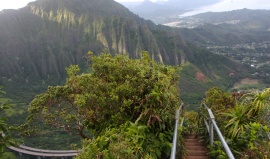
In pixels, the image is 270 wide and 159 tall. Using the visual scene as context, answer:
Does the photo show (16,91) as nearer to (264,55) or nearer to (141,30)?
(141,30)

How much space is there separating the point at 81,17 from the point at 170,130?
132 meters

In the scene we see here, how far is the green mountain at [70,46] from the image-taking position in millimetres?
95250

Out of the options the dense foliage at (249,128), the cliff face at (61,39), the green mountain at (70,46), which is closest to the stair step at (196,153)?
the dense foliage at (249,128)

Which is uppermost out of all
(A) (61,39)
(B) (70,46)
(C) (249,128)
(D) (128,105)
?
(D) (128,105)

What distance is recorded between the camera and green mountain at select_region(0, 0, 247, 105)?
95.2 meters

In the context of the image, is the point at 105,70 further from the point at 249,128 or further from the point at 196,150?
the point at 249,128

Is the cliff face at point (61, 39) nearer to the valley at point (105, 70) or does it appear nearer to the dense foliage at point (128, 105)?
the valley at point (105, 70)

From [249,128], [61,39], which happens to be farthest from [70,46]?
[249,128]

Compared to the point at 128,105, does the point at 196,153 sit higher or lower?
lower

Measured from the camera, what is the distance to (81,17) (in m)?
130

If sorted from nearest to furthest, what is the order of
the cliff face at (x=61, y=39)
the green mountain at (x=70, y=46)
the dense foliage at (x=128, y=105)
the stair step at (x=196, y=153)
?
the dense foliage at (x=128, y=105) < the stair step at (x=196, y=153) < the green mountain at (x=70, y=46) < the cliff face at (x=61, y=39)

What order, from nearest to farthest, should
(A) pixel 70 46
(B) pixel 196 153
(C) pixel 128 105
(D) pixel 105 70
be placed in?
(C) pixel 128 105, (B) pixel 196 153, (D) pixel 105 70, (A) pixel 70 46

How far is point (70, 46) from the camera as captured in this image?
11350cm

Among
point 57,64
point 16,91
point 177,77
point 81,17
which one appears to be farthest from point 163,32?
point 177,77
